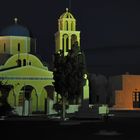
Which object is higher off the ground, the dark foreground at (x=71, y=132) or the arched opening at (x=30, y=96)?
the arched opening at (x=30, y=96)

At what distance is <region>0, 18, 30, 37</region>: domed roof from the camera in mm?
63037

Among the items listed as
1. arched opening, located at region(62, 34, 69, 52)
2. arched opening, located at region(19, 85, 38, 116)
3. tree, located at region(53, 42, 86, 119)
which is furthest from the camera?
arched opening, located at region(62, 34, 69, 52)

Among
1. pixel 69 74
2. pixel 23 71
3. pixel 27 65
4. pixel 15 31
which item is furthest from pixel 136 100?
pixel 69 74

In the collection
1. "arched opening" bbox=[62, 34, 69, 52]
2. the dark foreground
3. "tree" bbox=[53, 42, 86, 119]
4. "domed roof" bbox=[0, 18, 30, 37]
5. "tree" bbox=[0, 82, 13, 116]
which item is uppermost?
"domed roof" bbox=[0, 18, 30, 37]

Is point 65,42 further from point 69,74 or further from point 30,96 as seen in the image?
point 69,74

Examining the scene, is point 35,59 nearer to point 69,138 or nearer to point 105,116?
point 105,116

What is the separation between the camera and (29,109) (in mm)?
52250

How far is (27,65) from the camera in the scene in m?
59.6

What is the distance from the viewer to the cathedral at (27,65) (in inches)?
2302

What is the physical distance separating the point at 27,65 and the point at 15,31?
5774 mm

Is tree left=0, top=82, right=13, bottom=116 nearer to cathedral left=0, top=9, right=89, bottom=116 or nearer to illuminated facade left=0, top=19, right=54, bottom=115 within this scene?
cathedral left=0, top=9, right=89, bottom=116

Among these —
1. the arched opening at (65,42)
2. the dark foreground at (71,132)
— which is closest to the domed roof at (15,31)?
the arched opening at (65,42)

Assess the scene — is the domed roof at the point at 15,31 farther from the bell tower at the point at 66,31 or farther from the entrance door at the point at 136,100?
the entrance door at the point at 136,100

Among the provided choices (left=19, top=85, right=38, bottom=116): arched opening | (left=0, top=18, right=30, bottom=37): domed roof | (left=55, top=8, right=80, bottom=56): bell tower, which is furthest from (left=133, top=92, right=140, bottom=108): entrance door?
(left=0, top=18, right=30, bottom=37): domed roof
